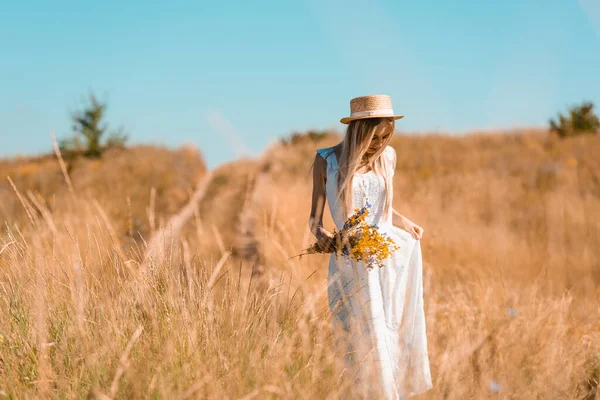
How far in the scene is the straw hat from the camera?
3277mm

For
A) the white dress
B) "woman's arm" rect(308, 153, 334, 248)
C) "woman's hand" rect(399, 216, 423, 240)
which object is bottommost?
the white dress

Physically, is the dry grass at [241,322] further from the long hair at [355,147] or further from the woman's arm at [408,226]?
the woman's arm at [408,226]

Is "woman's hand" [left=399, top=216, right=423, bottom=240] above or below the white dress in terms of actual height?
above

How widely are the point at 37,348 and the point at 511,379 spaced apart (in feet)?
8.26

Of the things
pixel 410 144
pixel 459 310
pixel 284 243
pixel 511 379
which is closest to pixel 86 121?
pixel 410 144

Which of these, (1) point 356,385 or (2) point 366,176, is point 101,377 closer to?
(1) point 356,385

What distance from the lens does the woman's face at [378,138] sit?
3.38 m

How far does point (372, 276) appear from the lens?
3.44 metres

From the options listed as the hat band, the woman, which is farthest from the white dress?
the hat band

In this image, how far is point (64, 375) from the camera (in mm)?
2643

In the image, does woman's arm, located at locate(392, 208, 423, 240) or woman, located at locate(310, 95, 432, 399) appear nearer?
woman, located at locate(310, 95, 432, 399)

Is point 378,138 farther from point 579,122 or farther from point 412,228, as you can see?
point 579,122

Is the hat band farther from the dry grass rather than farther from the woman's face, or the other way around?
the dry grass

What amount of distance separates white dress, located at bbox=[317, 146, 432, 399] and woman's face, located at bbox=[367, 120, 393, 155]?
140 millimetres
